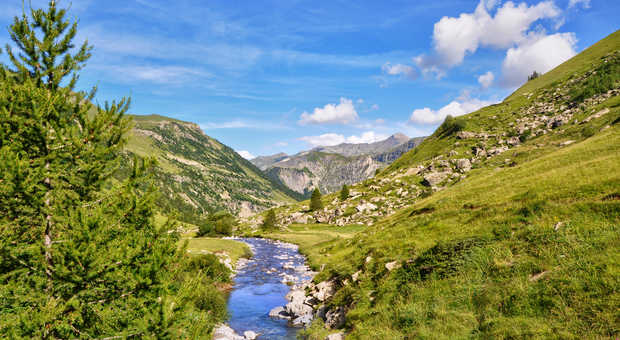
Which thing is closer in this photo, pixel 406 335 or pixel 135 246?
pixel 135 246

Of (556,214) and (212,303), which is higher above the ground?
(556,214)

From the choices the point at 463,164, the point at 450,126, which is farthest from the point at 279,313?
the point at 450,126

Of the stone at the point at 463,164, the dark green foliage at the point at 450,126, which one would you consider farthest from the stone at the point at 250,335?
the dark green foliage at the point at 450,126

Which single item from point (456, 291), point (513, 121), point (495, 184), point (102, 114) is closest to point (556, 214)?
point (456, 291)

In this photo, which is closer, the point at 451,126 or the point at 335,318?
the point at 335,318

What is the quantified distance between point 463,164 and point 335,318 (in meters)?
122

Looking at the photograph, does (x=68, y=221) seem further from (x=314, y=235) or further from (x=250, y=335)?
(x=314, y=235)

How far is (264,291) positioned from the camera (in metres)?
43.0

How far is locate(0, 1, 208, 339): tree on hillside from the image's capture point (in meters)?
8.93

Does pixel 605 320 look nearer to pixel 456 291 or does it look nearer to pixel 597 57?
pixel 456 291

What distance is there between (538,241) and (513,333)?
23.2ft

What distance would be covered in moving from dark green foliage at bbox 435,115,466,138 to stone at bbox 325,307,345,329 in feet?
566

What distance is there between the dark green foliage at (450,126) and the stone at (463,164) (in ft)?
163

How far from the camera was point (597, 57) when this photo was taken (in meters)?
161
